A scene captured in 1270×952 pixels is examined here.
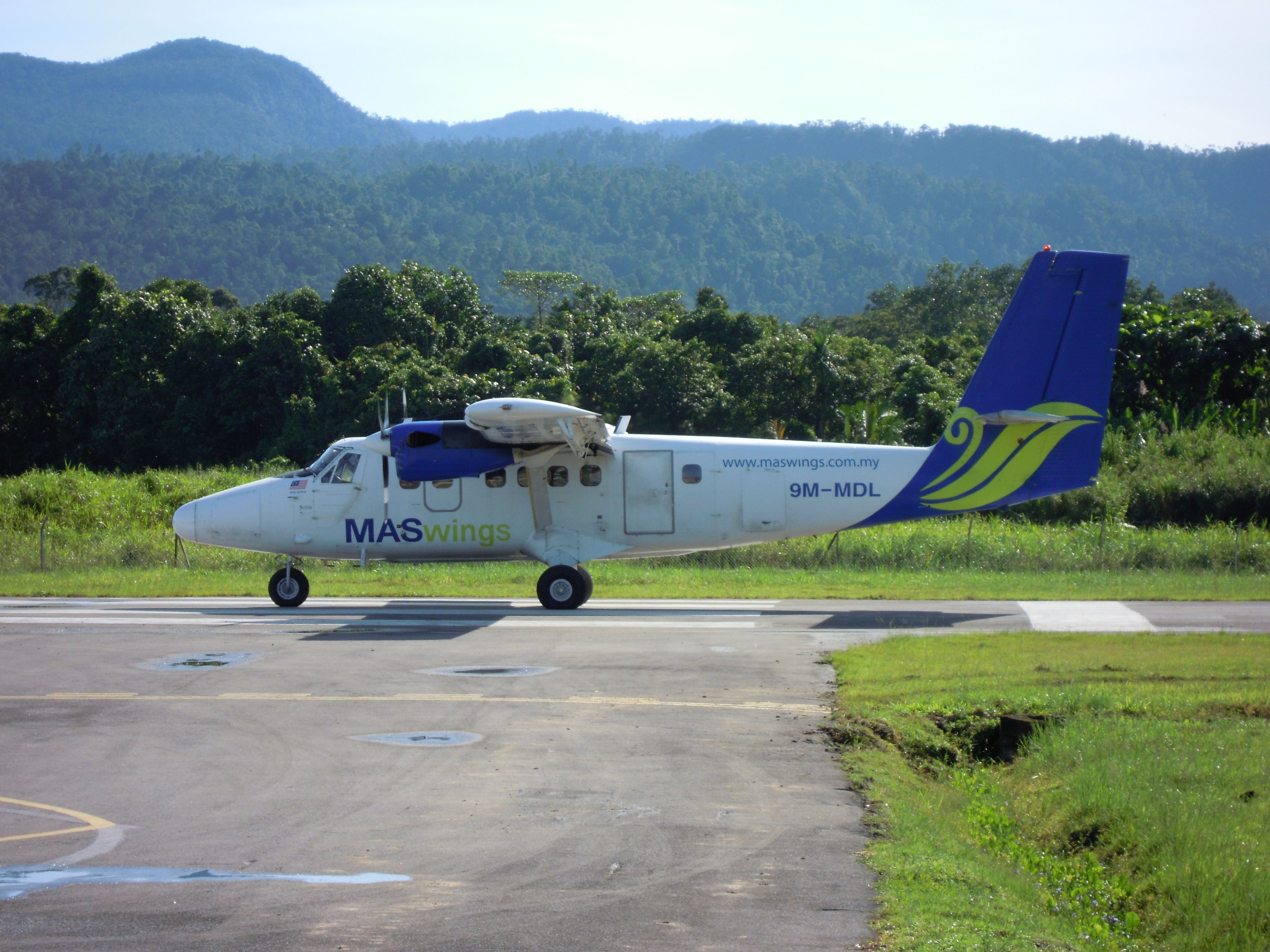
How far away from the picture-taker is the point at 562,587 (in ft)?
62.2

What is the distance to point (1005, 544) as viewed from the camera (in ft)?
88.1

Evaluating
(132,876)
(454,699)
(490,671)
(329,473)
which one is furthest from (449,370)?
(132,876)

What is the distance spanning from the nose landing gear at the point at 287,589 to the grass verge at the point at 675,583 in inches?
94.1

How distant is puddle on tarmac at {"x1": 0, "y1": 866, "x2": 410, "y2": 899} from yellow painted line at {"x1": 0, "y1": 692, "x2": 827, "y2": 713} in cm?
490

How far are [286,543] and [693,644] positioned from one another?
844cm

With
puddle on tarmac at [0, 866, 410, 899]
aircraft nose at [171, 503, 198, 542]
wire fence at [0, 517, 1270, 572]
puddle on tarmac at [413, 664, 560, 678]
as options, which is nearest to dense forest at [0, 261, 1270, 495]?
wire fence at [0, 517, 1270, 572]

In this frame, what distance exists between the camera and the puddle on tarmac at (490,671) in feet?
41.6

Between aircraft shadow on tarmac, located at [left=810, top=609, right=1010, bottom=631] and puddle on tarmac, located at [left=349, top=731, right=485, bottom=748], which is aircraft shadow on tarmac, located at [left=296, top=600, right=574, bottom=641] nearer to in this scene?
aircraft shadow on tarmac, located at [left=810, top=609, right=1010, bottom=631]

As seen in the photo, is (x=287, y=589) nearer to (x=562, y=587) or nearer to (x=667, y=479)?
(x=562, y=587)

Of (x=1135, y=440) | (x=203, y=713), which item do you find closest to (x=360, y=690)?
(x=203, y=713)

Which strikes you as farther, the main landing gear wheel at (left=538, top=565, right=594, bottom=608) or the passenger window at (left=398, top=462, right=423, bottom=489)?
the passenger window at (left=398, top=462, right=423, bottom=489)

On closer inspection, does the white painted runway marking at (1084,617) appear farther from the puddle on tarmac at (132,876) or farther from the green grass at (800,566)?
the puddle on tarmac at (132,876)

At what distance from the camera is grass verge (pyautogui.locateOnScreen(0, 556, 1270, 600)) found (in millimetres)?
21266

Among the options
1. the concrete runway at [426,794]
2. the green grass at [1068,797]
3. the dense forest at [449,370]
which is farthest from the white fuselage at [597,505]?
the dense forest at [449,370]
